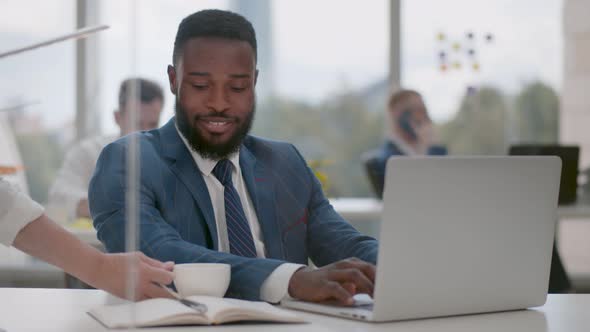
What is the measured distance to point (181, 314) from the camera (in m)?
1.10

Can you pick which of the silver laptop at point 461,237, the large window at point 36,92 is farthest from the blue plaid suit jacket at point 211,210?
the silver laptop at point 461,237

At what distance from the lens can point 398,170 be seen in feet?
3.61

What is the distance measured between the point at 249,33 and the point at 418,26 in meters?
3.45

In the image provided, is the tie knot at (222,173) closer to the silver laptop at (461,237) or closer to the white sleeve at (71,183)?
the white sleeve at (71,183)

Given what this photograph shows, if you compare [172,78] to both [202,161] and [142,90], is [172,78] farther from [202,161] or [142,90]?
[142,90]

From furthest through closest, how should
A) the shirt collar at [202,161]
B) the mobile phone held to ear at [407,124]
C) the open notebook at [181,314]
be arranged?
the mobile phone held to ear at [407,124] → the shirt collar at [202,161] → the open notebook at [181,314]

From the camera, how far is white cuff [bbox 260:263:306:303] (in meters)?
1.34

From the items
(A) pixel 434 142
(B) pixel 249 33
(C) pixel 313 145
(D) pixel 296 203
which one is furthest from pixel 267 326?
(C) pixel 313 145

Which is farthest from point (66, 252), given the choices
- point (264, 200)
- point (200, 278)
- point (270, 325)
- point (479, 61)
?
point (479, 61)

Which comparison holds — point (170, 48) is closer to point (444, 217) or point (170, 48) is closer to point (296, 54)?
point (444, 217)

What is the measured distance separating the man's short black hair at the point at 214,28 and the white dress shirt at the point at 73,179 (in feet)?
0.80

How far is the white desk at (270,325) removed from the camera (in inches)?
→ 44.1

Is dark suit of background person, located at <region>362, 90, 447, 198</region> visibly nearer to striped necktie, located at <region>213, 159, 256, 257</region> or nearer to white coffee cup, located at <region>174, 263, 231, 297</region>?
striped necktie, located at <region>213, 159, 256, 257</region>

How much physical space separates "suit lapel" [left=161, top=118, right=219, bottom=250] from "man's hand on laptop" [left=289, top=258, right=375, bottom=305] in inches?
12.9
